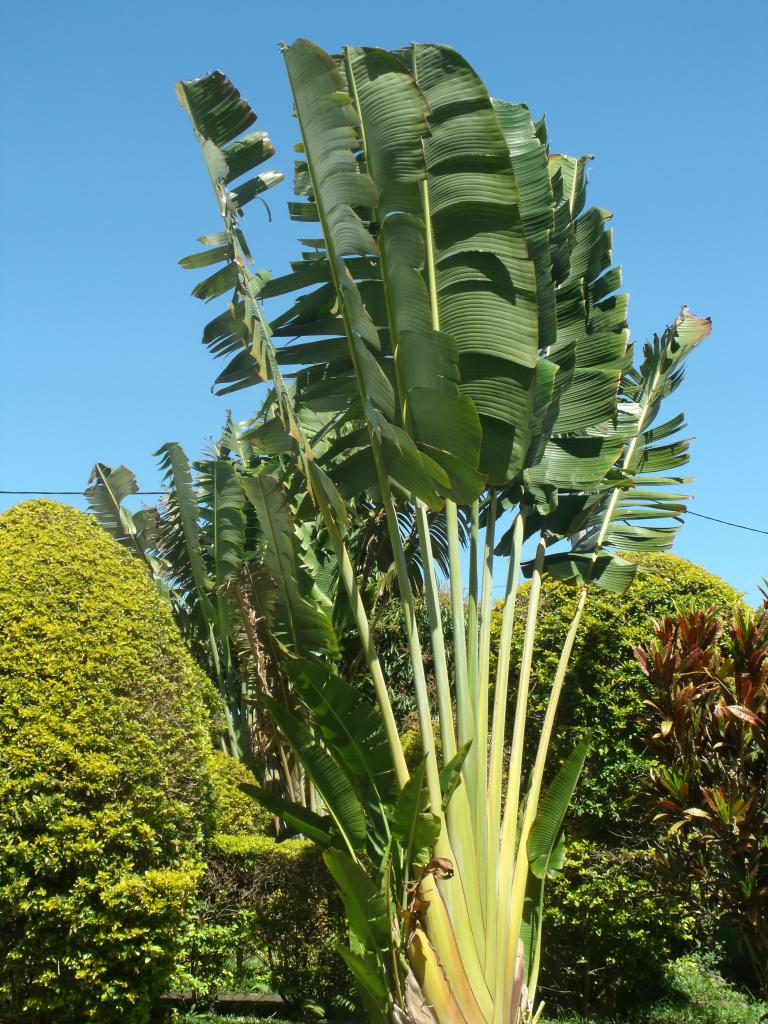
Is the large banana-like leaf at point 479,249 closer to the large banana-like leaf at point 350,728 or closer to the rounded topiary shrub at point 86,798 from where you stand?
the large banana-like leaf at point 350,728

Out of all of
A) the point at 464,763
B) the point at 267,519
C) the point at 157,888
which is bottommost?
the point at 157,888

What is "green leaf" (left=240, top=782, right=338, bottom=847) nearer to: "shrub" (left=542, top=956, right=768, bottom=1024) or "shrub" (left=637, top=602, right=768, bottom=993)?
"shrub" (left=637, top=602, right=768, bottom=993)

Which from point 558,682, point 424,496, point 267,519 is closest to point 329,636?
point 267,519

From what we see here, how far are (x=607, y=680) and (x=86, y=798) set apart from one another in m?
4.83

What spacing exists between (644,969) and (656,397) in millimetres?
5280

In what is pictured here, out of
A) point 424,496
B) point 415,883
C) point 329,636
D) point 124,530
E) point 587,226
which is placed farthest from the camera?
point 124,530

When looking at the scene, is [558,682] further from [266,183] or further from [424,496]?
[266,183]

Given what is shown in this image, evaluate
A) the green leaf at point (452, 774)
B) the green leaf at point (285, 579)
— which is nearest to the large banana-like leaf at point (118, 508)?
the green leaf at point (285, 579)

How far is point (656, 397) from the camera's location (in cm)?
845

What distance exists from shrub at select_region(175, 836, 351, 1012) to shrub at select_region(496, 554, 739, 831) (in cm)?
246

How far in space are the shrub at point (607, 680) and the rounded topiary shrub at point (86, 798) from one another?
357 cm

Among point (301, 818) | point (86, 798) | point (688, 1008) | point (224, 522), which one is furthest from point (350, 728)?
point (688, 1008)

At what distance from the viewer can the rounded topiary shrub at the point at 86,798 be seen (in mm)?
6223

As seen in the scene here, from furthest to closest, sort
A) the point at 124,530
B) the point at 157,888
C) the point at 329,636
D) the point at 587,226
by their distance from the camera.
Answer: the point at 124,530 → the point at 329,636 → the point at 587,226 → the point at 157,888
